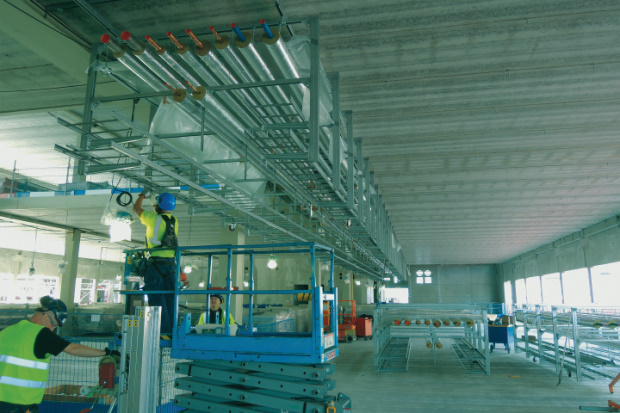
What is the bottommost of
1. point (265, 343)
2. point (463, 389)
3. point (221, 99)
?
point (463, 389)

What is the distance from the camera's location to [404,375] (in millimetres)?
12680

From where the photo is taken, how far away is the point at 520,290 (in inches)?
1660

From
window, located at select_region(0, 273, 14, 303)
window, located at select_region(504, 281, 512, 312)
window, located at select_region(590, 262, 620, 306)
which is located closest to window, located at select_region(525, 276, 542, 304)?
window, located at select_region(504, 281, 512, 312)

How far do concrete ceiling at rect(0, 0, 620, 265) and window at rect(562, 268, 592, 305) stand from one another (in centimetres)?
1320

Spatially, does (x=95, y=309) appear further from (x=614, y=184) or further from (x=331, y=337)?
(x=614, y=184)

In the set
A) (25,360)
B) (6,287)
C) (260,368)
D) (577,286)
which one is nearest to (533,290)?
(577,286)

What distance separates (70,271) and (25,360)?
66.2 ft

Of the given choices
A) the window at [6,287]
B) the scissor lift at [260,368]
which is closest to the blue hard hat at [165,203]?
the scissor lift at [260,368]

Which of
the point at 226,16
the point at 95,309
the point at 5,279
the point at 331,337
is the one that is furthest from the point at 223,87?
the point at 5,279

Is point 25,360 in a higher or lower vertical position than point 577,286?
lower

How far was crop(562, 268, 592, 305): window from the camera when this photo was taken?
2552 cm

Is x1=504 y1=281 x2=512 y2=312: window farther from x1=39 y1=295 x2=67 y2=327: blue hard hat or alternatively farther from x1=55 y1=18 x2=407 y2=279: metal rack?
x1=39 y1=295 x2=67 y2=327: blue hard hat

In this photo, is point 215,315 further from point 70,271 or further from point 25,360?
point 70,271

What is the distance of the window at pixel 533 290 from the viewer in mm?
36094
